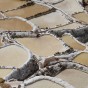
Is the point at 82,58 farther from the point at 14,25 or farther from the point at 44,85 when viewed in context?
the point at 14,25

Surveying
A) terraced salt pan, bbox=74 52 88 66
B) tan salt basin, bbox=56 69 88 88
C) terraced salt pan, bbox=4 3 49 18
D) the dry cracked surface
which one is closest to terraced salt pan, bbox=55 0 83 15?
the dry cracked surface

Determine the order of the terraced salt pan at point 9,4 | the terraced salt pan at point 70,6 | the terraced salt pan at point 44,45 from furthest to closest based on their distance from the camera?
the terraced salt pan at point 70,6 < the terraced salt pan at point 9,4 < the terraced salt pan at point 44,45

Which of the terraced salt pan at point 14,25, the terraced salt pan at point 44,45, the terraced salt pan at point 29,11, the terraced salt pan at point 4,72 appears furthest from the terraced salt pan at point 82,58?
the terraced salt pan at point 29,11

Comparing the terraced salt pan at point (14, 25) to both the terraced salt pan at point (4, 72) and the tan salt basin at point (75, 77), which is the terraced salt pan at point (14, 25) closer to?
the terraced salt pan at point (4, 72)

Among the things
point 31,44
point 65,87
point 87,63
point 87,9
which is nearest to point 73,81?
point 65,87

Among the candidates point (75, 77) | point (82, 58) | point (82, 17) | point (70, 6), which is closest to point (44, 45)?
point (82, 58)
